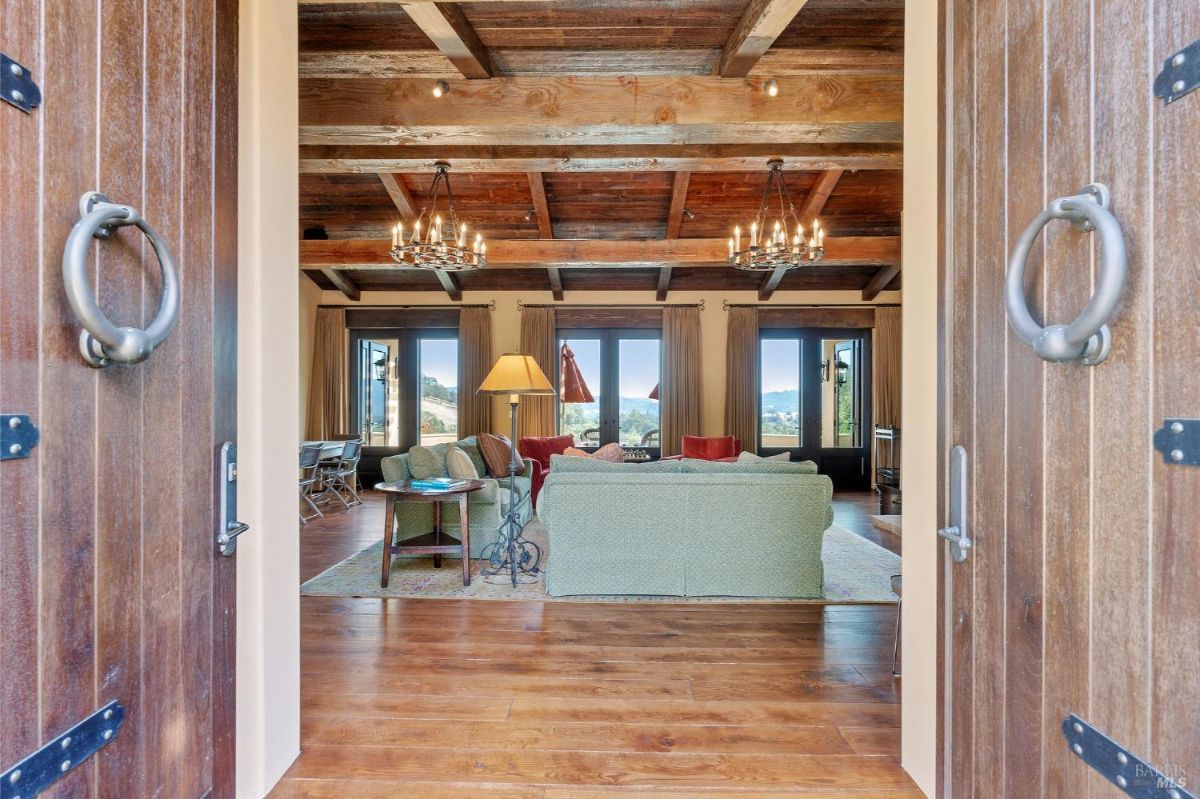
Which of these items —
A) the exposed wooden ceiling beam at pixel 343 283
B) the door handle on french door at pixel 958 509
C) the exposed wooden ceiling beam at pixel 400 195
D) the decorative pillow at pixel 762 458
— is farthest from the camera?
the exposed wooden ceiling beam at pixel 343 283

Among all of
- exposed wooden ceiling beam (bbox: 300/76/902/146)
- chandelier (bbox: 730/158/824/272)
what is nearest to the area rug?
chandelier (bbox: 730/158/824/272)

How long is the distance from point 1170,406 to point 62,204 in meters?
1.38

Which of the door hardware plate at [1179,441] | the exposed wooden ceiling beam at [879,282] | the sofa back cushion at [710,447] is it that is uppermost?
the exposed wooden ceiling beam at [879,282]

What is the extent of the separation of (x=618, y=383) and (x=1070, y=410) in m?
7.45

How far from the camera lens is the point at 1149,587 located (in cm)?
65

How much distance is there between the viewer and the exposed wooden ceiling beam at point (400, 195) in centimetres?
552

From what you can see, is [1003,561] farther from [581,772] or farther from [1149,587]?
[581,772]

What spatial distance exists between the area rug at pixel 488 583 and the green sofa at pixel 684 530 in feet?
0.30

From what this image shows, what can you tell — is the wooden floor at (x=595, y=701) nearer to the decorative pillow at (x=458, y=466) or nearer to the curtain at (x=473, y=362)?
the decorative pillow at (x=458, y=466)

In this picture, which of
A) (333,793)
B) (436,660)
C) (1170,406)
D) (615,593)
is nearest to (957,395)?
(1170,406)

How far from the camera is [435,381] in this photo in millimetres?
8367

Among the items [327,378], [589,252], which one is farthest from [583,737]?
[327,378]

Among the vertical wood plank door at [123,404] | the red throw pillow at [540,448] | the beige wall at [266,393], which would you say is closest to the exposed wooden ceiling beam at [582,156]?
the beige wall at [266,393]

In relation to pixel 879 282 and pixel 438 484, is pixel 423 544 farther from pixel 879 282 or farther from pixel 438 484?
pixel 879 282
